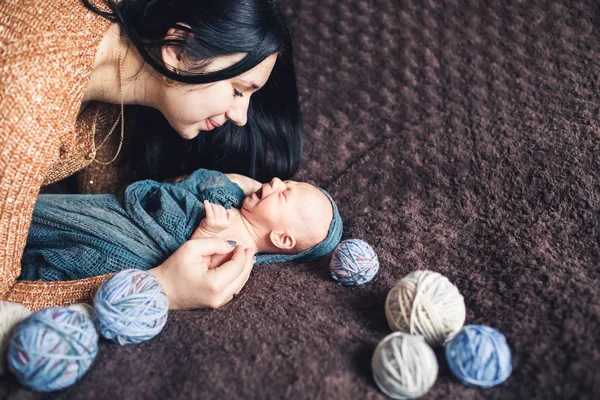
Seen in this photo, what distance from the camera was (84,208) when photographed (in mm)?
1326

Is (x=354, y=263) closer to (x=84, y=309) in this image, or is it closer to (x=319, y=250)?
(x=319, y=250)

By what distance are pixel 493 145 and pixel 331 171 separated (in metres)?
0.41

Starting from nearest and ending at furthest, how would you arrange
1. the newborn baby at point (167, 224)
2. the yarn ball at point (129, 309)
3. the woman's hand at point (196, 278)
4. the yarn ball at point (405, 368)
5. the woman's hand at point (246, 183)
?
1. the yarn ball at point (405, 368)
2. the yarn ball at point (129, 309)
3. the woman's hand at point (196, 278)
4. the newborn baby at point (167, 224)
5. the woman's hand at point (246, 183)

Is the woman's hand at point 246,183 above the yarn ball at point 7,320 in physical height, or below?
below

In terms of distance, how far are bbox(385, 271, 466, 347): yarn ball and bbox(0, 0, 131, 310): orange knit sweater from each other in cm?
59

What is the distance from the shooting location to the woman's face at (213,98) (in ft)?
4.08

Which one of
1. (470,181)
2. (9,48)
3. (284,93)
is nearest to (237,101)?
(284,93)

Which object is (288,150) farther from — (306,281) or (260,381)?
(260,381)

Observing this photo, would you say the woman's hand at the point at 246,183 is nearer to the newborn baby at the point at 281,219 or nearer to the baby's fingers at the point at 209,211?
the newborn baby at the point at 281,219

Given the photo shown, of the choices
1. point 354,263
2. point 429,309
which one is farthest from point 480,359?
point 354,263

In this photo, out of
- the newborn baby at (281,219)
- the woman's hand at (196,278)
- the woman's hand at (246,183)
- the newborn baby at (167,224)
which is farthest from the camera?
the woman's hand at (246,183)

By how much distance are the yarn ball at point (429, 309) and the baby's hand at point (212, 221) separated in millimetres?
447

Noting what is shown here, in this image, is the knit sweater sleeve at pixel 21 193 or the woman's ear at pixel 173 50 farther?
the woman's ear at pixel 173 50

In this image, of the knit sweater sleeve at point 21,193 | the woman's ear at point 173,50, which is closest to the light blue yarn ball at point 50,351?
the knit sweater sleeve at point 21,193
